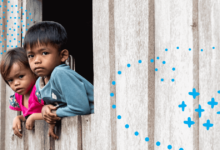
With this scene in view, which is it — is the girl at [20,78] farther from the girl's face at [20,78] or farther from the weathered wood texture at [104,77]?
the weathered wood texture at [104,77]

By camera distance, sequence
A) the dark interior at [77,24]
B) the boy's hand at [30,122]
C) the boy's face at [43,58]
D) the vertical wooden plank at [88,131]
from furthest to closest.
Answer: the dark interior at [77,24] → the boy's hand at [30,122] → the boy's face at [43,58] → the vertical wooden plank at [88,131]

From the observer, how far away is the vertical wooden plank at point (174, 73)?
4.09ft

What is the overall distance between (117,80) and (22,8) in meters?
Answer: 1.81

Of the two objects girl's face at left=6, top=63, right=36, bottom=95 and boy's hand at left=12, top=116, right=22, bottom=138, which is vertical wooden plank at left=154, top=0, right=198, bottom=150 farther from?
boy's hand at left=12, top=116, right=22, bottom=138

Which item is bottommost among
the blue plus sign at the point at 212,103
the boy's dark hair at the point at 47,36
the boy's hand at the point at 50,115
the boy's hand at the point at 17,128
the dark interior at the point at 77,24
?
the boy's hand at the point at 17,128

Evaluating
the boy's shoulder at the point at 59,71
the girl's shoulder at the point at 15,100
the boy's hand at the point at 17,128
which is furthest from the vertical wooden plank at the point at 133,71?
the girl's shoulder at the point at 15,100

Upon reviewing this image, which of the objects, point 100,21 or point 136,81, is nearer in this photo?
point 136,81

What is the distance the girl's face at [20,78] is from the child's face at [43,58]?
0.39 meters

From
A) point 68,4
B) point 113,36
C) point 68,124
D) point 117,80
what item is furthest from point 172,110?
point 68,4

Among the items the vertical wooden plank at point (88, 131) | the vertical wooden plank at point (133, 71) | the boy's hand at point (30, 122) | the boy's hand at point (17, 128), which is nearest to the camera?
the vertical wooden plank at point (133, 71)

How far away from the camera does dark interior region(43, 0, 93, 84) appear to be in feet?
13.9

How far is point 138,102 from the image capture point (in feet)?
4.64

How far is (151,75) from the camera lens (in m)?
1.38

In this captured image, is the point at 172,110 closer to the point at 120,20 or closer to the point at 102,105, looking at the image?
the point at 102,105
